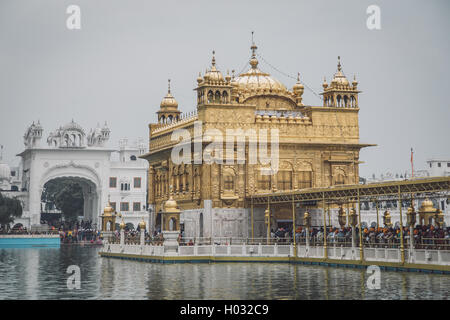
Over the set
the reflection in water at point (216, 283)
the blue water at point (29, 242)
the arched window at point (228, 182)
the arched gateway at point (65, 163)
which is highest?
the arched gateway at point (65, 163)

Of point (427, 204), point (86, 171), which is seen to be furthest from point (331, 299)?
point (86, 171)

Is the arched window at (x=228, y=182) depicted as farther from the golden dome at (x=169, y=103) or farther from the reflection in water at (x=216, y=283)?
the golden dome at (x=169, y=103)

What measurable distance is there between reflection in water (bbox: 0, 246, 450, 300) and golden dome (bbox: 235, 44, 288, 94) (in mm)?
13107

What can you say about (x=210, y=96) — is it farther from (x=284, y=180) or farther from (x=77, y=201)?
(x=77, y=201)

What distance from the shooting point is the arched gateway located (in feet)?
221

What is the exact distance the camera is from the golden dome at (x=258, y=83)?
1601 inches

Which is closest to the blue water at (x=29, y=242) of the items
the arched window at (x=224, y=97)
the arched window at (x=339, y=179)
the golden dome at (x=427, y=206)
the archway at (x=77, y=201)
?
the archway at (x=77, y=201)

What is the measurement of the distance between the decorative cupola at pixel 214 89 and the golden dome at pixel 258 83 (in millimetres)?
1767

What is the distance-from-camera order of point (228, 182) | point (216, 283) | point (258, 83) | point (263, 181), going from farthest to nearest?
point (258, 83)
point (263, 181)
point (228, 182)
point (216, 283)

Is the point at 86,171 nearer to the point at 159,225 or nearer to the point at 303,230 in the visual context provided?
the point at 159,225

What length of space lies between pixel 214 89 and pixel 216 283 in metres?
A: 17.4

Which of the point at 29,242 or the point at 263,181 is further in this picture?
the point at 29,242

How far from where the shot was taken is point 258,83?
4106cm

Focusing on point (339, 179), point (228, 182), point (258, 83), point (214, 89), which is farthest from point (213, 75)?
point (339, 179)
